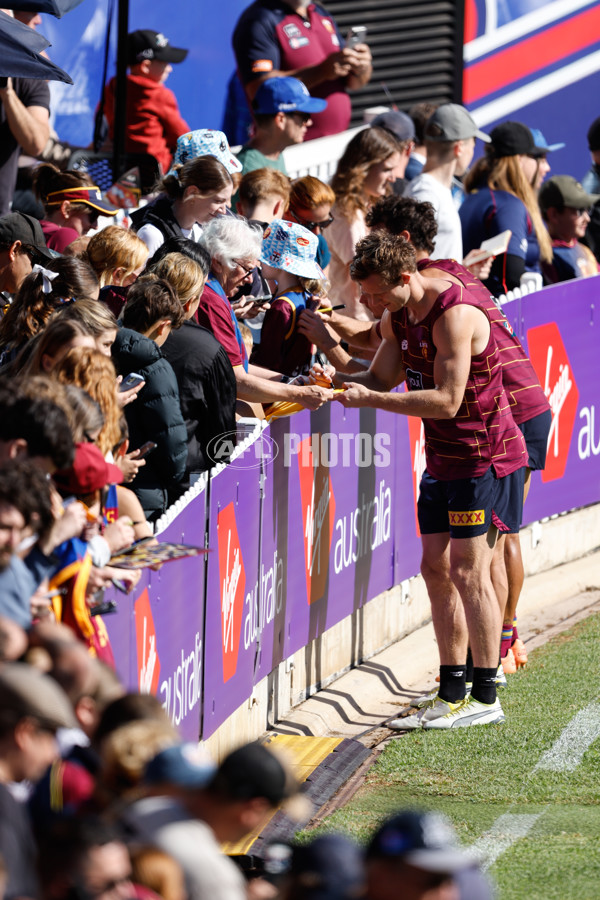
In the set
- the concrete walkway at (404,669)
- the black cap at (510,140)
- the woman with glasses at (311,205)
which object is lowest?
the concrete walkway at (404,669)

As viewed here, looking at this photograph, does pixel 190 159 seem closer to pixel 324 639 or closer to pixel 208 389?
pixel 208 389

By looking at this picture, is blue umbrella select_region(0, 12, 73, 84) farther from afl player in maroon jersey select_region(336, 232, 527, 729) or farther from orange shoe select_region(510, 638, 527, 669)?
orange shoe select_region(510, 638, 527, 669)

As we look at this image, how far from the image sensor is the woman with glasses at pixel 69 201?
723cm

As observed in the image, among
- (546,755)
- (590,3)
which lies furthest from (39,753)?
(590,3)

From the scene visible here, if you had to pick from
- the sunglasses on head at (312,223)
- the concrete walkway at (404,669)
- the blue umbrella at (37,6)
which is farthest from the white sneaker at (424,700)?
the blue umbrella at (37,6)

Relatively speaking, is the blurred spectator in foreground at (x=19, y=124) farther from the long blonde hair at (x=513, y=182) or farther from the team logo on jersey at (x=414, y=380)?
the long blonde hair at (x=513, y=182)

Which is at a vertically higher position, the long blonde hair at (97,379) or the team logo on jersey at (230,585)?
the long blonde hair at (97,379)

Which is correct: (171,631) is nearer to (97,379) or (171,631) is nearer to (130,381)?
(130,381)

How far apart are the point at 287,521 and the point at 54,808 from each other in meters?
3.93

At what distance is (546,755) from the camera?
6082 millimetres

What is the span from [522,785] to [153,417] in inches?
86.3

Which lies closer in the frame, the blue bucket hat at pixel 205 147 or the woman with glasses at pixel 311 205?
the blue bucket hat at pixel 205 147

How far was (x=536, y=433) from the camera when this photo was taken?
7.33 metres

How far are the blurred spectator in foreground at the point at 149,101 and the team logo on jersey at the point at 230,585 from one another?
5384 mm
